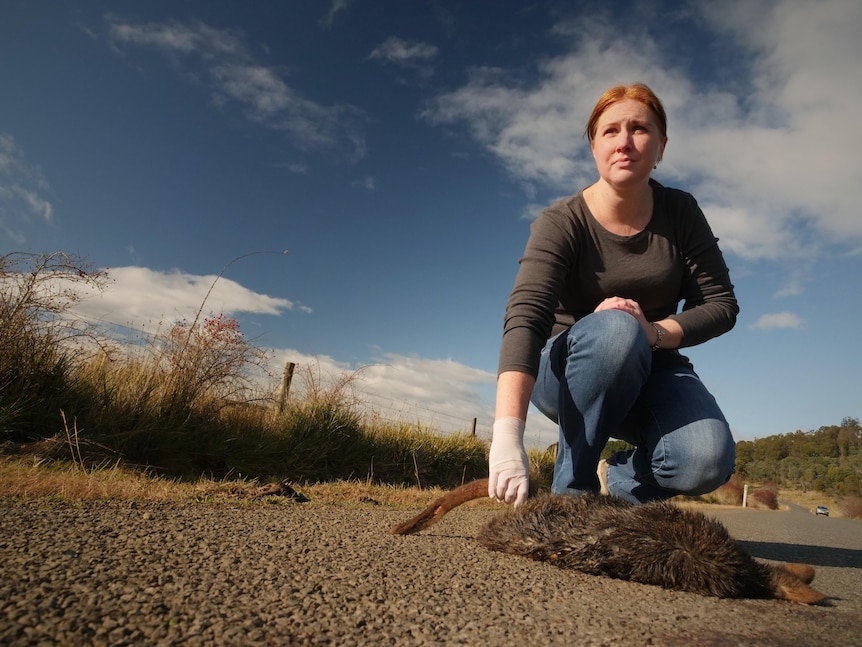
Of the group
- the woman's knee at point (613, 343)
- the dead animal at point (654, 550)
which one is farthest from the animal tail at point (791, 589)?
the woman's knee at point (613, 343)

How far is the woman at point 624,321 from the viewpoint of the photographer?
8.45 feet

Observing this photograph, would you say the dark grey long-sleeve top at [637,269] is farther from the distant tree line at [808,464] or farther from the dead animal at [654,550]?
the distant tree line at [808,464]

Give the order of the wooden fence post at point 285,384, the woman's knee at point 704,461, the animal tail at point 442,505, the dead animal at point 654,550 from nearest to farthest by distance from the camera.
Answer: the dead animal at point 654,550
the animal tail at point 442,505
the woman's knee at point 704,461
the wooden fence post at point 285,384

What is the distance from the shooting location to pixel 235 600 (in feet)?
4.21

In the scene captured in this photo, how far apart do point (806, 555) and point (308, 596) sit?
4.21 metres

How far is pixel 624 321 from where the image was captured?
8.43 feet

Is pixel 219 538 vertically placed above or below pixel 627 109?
below

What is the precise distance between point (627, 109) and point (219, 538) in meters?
2.89

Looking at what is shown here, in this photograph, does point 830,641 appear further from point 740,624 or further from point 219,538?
point 219,538

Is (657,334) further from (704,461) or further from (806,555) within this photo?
(806,555)

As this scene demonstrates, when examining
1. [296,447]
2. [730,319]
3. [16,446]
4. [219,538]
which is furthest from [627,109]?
[296,447]

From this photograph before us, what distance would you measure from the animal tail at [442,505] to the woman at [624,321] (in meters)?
0.28

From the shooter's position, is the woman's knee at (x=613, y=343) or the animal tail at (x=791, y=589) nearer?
the animal tail at (x=791, y=589)

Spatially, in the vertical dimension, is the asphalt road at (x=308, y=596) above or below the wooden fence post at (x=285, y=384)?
below
